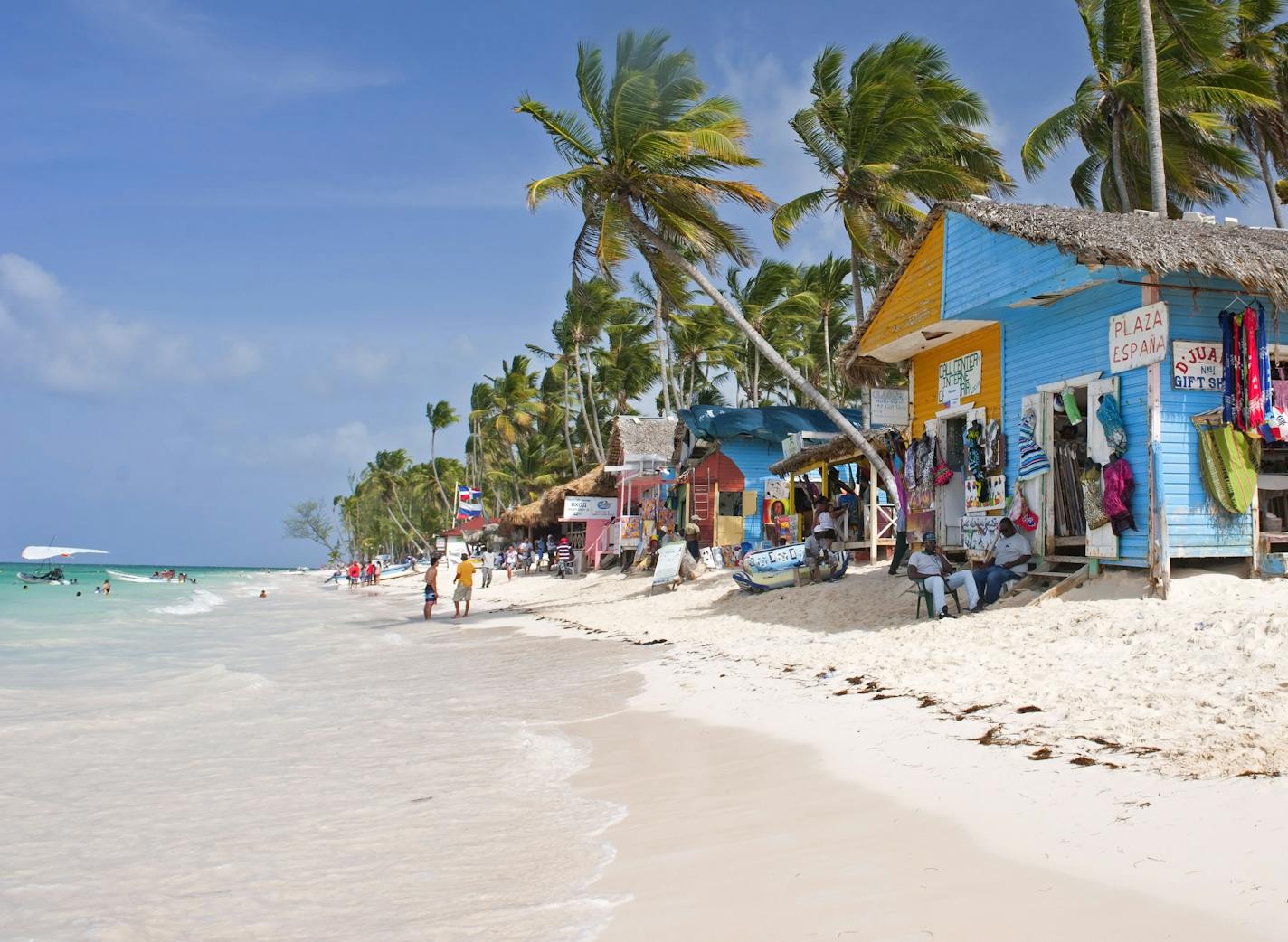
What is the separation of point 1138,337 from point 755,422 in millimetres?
13268

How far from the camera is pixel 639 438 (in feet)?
95.8

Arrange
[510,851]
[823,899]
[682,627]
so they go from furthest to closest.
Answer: [682,627] → [510,851] → [823,899]

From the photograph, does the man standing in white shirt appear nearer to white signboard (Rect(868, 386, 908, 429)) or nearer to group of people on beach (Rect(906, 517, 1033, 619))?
group of people on beach (Rect(906, 517, 1033, 619))

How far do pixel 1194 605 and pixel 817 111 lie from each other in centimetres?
1311

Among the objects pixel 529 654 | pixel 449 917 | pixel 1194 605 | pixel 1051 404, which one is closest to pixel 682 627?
pixel 529 654

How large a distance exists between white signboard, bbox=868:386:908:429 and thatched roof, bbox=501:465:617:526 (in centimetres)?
1750

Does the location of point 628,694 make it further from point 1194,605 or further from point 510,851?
point 1194,605

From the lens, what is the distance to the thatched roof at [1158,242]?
8.47 metres

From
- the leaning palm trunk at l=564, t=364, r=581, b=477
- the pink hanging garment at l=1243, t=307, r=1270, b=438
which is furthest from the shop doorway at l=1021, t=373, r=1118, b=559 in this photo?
the leaning palm trunk at l=564, t=364, r=581, b=477

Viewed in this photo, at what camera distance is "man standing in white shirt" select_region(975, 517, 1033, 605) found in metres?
10.3

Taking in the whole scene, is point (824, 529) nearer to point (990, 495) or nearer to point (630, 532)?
point (990, 495)

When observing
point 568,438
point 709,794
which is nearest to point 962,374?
point 709,794

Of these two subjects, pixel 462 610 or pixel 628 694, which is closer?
pixel 628 694

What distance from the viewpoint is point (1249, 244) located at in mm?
9008
